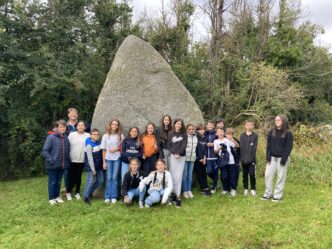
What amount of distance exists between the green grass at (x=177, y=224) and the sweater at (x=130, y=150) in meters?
1.01

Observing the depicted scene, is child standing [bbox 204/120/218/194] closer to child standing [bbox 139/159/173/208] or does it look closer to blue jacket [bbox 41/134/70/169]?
child standing [bbox 139/159/173/208]

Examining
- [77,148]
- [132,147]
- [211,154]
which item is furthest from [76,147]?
[211,154]

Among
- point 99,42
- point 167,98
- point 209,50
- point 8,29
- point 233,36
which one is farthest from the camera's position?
point 233,36

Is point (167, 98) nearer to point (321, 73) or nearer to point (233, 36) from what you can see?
point (233, 36)

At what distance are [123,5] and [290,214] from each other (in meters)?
11.0

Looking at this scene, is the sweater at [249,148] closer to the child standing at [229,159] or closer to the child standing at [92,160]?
the child standing at [229,159]

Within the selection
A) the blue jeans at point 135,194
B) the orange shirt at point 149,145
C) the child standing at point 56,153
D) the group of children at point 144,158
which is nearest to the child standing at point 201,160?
the group of children at point 144,158

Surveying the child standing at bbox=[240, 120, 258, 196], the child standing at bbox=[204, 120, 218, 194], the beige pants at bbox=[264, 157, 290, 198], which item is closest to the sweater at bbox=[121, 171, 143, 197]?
the child standing at bbox=[204, 120, 218, 194]

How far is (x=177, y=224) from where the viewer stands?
5746 millimetres

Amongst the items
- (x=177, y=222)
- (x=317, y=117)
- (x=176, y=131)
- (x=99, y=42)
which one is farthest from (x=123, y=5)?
(x=317, y=117)

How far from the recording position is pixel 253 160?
701 cm

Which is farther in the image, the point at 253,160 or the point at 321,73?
the point at 321,73

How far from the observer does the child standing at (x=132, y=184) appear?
6.47 meters

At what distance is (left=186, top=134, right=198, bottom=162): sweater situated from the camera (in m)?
7.09
